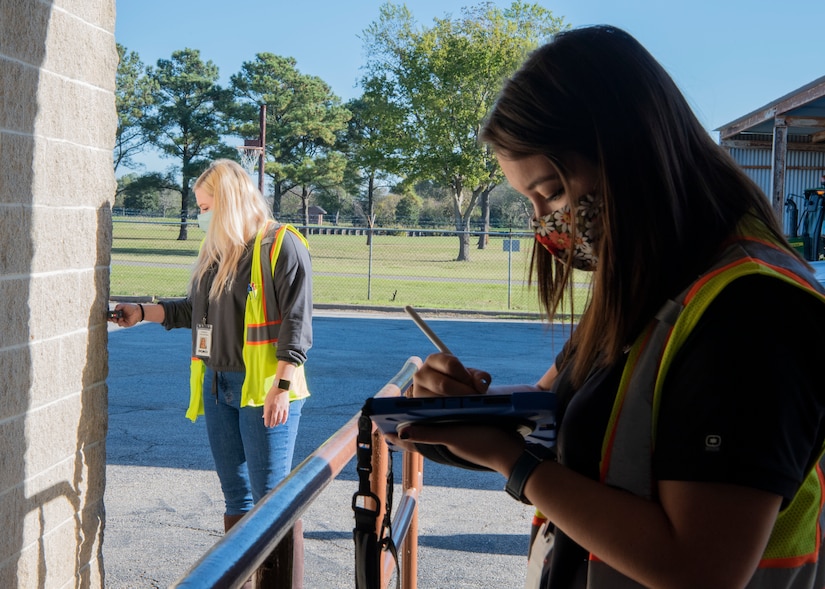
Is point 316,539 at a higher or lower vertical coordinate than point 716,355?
lower

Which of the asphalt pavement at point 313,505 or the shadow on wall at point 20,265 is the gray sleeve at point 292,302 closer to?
the asphalt pavement at point 313,505

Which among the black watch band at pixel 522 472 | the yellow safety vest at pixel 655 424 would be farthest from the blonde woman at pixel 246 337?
the yellow safety vest at pixel 655 424

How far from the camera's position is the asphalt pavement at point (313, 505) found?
4.60m

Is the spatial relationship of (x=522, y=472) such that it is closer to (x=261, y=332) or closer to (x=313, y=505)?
(x=261, y=332)

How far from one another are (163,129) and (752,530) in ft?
185

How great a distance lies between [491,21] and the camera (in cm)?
4506

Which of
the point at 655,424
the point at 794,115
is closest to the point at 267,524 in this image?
the point at 655,424

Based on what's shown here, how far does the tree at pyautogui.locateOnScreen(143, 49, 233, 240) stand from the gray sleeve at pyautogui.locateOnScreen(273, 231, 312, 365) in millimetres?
49750

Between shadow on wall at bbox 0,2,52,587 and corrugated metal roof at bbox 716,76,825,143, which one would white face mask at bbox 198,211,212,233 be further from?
corrugated metal roof at bbox 716,76,825,143

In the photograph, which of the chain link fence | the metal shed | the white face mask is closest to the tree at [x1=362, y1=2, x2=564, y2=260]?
the chain link fence

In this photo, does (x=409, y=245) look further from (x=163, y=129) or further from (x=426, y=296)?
(x=163, y=129)

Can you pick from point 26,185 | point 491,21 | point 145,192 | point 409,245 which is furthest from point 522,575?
point 145,192

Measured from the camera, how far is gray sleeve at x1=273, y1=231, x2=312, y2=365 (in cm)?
402

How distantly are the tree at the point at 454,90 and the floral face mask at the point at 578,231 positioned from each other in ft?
134
